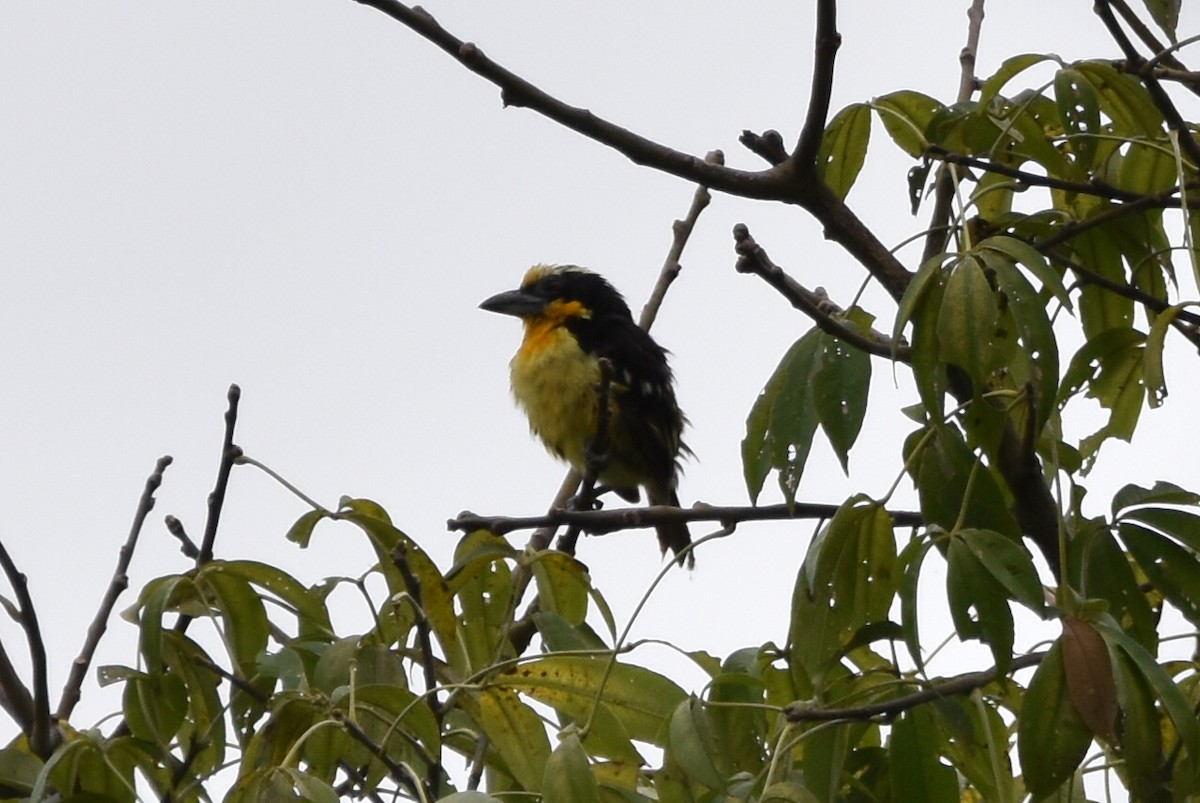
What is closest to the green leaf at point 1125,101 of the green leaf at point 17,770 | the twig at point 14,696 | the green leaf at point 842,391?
the green leaf at point 842,391

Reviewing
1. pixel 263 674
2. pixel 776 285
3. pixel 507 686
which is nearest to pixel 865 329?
pixel 776 285

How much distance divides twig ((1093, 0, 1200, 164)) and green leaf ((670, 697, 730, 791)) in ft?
3.15

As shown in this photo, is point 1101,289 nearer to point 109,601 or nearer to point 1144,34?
point 1144,34

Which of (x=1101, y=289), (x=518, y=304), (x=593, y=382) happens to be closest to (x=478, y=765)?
(x=1101, y=289)

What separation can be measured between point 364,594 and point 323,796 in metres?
0.66

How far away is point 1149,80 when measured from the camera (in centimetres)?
189

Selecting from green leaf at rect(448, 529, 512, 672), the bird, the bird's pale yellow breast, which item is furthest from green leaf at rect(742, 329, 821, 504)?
the bird's pale yellow breast

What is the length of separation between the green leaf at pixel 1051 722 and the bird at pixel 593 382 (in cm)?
326

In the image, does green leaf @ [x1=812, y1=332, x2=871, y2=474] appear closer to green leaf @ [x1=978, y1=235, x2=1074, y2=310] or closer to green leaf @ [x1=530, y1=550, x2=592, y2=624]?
green leaf @ [x1=978, y1=235, x2=1074, y2=310]

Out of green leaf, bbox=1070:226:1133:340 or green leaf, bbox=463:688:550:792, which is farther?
green leaf, bbox=1070:226:1133:340

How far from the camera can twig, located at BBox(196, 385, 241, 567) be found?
2158 mm

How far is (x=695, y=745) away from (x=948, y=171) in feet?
3.35

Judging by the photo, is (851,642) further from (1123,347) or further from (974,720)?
(1123,347)

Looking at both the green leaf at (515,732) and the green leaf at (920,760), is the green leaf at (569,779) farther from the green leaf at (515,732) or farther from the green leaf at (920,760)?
the green leaf at (920,760)
